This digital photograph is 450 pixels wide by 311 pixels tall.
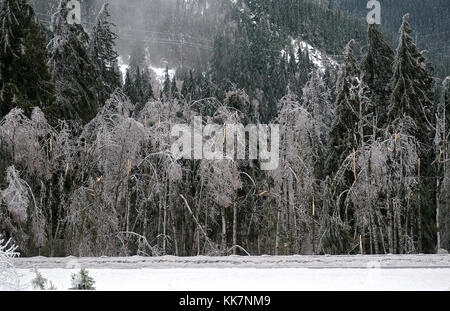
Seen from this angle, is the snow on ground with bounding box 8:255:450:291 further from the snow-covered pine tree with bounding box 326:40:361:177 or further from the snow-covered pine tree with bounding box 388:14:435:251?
the snow-covered pine tree with bounding box 326:40:361:177

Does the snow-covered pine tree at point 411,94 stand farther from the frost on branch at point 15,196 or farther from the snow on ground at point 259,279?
the frost on branch at point 15,196

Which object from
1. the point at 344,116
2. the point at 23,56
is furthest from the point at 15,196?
the point at 344,116

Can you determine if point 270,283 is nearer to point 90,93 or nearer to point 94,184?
point 94,184

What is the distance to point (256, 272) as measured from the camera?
938 centimetres

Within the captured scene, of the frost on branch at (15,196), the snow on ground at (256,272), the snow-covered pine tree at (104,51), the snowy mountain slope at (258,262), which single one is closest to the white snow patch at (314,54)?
the snow-covered pine tree at (104,51)

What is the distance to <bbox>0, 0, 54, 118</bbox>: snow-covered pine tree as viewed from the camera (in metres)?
19.7

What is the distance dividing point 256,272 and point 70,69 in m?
18.7

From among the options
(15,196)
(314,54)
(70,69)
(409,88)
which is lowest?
(15,196)

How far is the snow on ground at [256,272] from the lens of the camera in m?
8.12

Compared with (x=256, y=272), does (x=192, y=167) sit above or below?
above

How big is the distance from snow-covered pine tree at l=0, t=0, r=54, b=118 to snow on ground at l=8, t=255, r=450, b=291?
1089 cm

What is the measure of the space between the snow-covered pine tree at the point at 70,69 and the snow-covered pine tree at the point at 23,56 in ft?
9.10

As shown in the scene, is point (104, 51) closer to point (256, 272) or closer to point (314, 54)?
point (256, 272)
